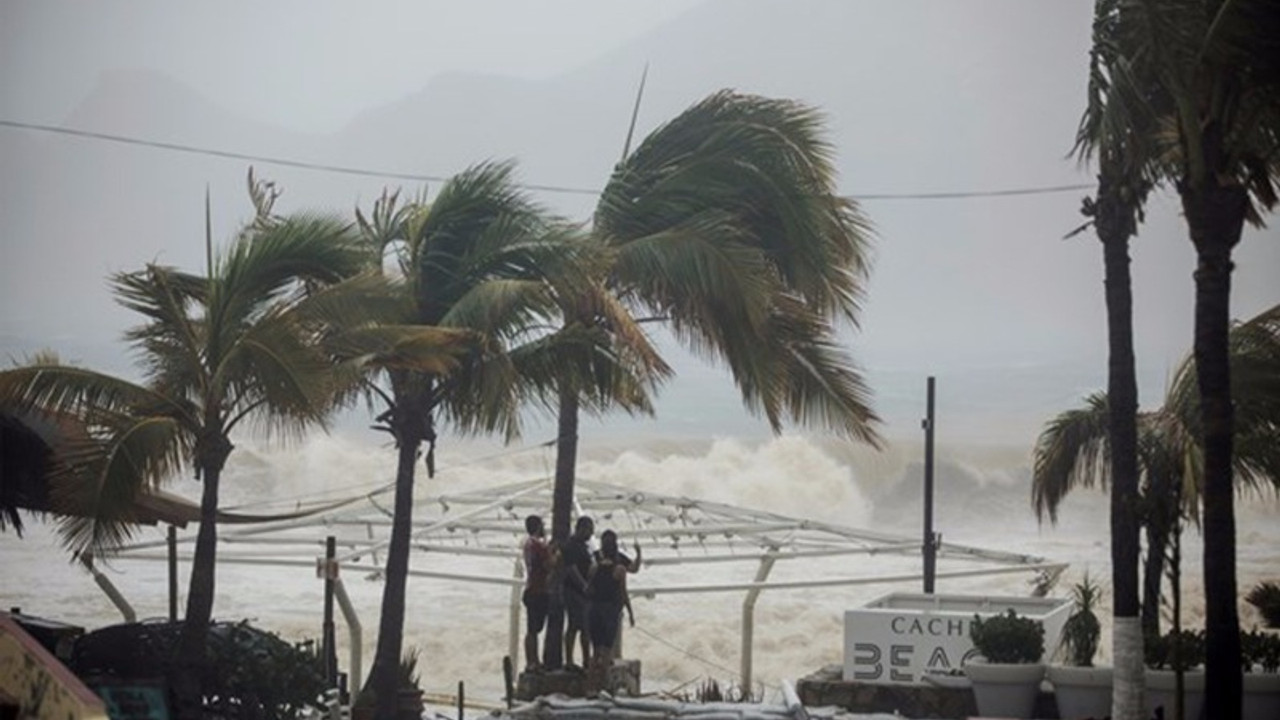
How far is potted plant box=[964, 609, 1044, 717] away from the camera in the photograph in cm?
1777

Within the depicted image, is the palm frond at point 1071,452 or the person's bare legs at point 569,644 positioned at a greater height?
the palm frond at point 1071,452

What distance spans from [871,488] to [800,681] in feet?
150

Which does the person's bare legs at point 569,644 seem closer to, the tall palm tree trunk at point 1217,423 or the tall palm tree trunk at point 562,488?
the tall palm tree trunk at point 562,488

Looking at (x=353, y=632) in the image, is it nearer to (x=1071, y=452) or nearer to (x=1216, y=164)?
(x=1071, y=452)

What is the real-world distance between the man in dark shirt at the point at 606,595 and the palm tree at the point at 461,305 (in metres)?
1.62

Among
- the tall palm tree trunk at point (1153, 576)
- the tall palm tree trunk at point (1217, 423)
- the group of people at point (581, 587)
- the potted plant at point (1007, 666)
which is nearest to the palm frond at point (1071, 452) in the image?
the tall palm tree trunk at point (1153, 576)

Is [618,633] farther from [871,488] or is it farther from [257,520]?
[871,488]

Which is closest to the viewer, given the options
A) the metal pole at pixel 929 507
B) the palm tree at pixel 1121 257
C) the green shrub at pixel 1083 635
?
the palm tree at pixel 1121 257

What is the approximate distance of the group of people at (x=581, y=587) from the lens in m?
20.3

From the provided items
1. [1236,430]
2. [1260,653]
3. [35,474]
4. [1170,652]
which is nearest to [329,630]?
[35,474]

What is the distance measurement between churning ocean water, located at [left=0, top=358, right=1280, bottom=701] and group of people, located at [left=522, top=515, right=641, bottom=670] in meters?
32.9

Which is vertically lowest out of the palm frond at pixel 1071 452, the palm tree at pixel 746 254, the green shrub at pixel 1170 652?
the green shrub at pixel 1170 652

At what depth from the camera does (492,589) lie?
214ft

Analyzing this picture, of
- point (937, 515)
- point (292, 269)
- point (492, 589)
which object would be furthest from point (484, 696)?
point (292, 269)
